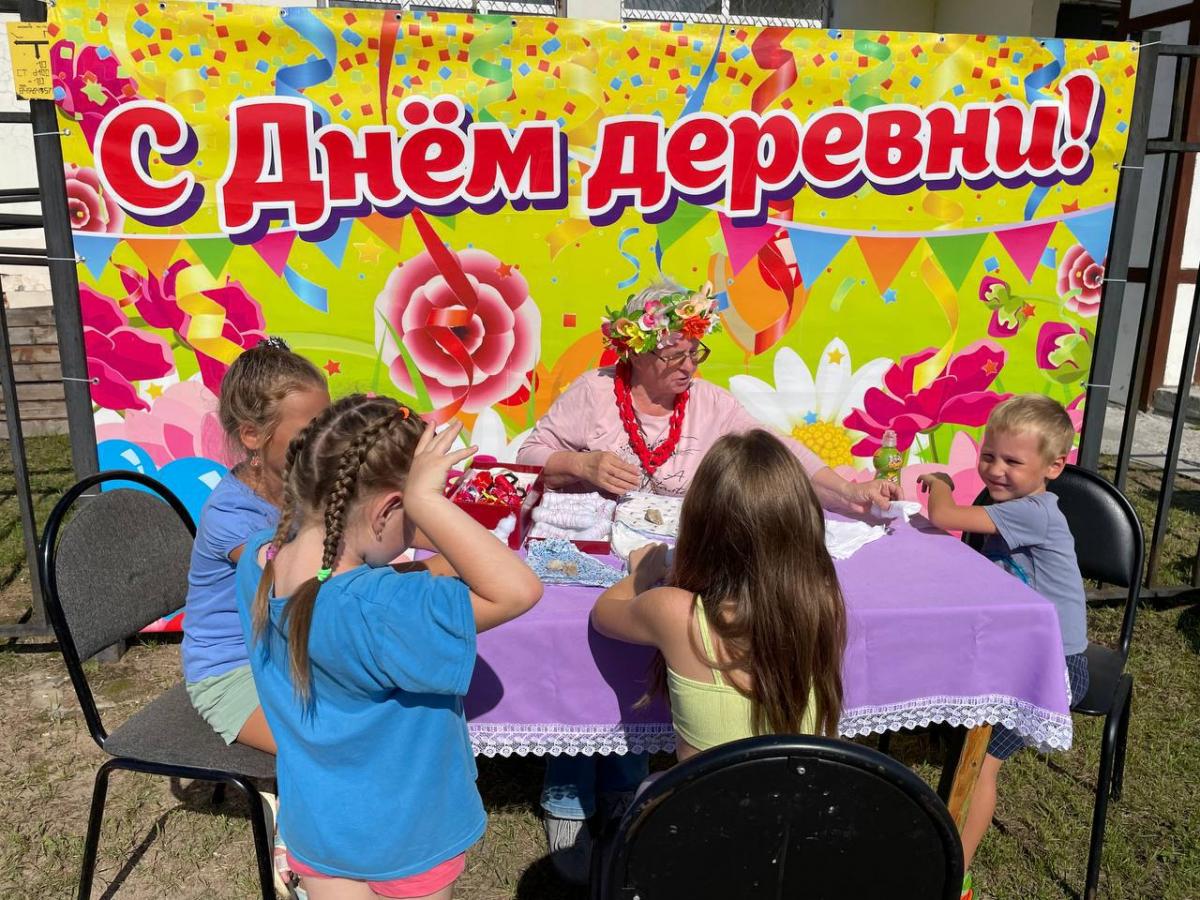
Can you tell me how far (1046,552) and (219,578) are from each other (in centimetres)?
197

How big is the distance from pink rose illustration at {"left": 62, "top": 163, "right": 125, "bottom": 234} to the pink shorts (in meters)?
2.47

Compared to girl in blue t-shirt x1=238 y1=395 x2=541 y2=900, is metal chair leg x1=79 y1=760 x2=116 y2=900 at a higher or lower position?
lower

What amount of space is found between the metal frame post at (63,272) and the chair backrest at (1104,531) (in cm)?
304

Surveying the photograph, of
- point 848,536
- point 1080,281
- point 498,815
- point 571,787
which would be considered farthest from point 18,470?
point 1080,281

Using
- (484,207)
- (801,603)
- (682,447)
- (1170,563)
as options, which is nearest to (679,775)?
(801,603)

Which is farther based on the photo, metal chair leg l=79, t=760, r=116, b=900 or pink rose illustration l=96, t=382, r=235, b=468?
pink rose illustration l=96, t=382, r=235, b=468

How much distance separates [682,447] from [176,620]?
215 centimetres

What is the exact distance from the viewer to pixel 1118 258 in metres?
3.57

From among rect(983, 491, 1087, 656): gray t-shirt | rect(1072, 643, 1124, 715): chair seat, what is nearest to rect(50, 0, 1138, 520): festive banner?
rect(1072, 643, 1124, 715): chair seat

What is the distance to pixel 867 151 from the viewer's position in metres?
3.39

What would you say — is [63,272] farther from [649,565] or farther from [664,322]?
[649,565]

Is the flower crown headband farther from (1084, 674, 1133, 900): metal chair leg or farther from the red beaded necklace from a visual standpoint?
(1084, 674, 1133, 900): metal chair leg

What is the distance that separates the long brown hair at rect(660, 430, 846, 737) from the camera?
1.46 metres

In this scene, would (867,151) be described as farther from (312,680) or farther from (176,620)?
(176,620)
